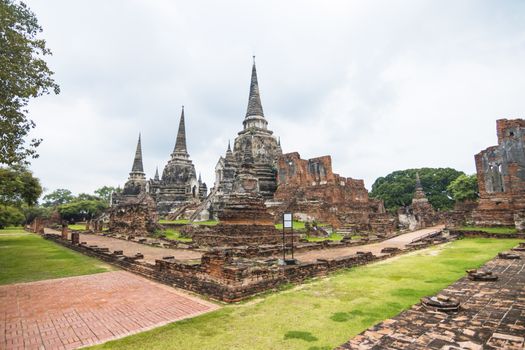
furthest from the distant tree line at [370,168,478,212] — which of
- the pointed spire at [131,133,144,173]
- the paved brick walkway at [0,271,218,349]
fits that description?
the paved brick walkway at [0,271,218,349]

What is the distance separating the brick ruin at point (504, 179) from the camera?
60.3ft

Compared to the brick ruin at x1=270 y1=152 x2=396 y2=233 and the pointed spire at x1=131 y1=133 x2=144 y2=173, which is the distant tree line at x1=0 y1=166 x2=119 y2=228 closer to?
the pointed spire at x1=131 y1=133 x2=144 y2=173

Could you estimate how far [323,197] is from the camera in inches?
1174

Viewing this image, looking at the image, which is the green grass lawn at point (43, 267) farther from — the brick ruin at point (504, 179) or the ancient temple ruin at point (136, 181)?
the ancient temple ruin at point (136, 181)

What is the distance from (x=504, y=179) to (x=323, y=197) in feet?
46.9

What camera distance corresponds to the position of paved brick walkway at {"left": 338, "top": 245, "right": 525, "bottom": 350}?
11.4 feet

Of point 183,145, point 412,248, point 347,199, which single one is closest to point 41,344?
point 412,248

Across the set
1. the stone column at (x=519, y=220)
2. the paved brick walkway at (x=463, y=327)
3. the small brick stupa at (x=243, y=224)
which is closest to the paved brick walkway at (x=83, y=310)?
the paved brick walkway at (x=463, y=327)

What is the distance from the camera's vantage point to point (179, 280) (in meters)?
7.20

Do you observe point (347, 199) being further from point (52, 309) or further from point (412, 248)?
point (52, 309)

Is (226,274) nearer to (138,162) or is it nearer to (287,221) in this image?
(287,221)

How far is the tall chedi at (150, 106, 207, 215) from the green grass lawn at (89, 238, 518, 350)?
3363 centimetres

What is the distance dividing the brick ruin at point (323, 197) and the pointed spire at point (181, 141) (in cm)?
1791

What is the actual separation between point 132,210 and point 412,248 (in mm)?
19744
